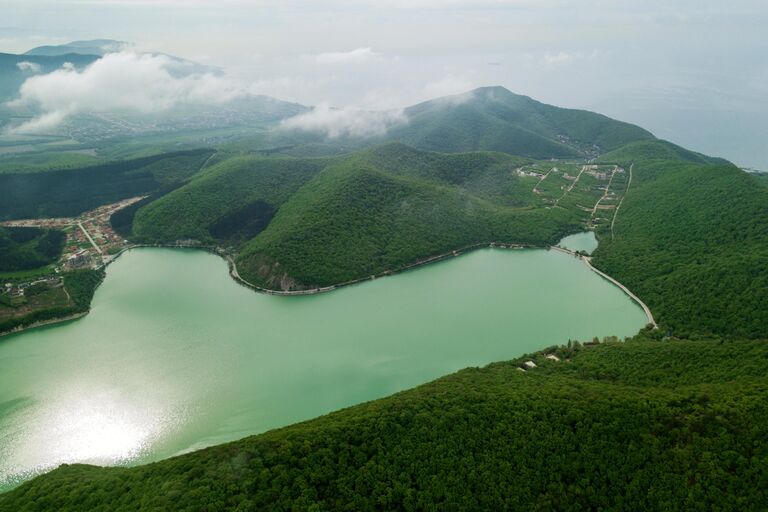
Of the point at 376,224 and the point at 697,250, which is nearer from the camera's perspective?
the point at 697,250

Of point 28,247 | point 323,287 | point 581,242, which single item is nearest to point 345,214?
point 323,287

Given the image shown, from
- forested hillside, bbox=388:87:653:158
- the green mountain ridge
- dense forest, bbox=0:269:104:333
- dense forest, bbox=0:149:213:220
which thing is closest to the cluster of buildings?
dense forest, bbox=0:269:104:333

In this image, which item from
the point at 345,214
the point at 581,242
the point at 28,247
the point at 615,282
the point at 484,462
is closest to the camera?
the point at 484,462

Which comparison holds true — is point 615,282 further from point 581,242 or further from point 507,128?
point 507,128

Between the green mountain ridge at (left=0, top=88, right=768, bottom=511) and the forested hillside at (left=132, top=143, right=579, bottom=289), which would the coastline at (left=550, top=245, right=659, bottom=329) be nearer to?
the green mountain ridge at (left=0, top=88, right=768, bottom=511)

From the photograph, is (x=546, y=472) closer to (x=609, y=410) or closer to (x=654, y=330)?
(x=609, y=410)

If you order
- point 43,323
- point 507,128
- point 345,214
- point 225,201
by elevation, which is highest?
point 507,128

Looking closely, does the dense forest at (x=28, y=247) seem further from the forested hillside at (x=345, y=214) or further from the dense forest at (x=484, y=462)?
A: the dense forest at (x=484, y=462)
